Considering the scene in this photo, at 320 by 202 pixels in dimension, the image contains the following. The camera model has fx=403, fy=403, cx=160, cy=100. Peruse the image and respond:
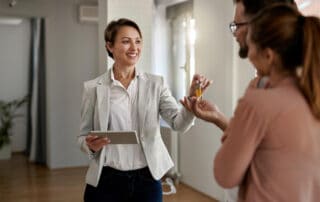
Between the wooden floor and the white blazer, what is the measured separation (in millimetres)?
2498

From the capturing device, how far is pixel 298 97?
3.09 feet

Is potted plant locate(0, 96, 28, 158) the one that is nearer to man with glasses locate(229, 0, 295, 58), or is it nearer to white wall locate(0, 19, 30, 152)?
white wall locate(0, 19, 30, 152)

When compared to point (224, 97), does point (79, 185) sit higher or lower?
lower

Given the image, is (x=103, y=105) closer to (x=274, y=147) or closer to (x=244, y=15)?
(x=244, y=15)

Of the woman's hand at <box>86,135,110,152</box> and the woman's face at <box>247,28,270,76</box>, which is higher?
the woman's face at <box>247,28,270,76</box>

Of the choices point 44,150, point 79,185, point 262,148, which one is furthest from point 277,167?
point 44,150

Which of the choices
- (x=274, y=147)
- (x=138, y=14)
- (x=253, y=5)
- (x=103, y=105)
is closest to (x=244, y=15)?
(x=253, y=5)

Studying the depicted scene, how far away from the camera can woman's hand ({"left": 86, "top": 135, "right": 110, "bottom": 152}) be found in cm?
175

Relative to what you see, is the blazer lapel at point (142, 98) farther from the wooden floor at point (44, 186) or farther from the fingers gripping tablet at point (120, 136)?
the wooden floor at point (44, 186)

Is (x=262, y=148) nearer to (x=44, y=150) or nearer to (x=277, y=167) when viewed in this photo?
(x=277, y=167)

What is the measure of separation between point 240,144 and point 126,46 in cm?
112

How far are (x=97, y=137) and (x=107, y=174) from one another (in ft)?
0.62

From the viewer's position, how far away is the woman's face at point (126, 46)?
76.4 inches

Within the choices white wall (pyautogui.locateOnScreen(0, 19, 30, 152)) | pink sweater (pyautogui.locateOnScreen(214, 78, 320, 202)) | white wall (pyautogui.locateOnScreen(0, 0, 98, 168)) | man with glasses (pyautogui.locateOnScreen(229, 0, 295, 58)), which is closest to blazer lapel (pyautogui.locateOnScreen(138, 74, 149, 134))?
man with glasses (pyautogui.locateOnScreen(229, 0, 295, 58))
